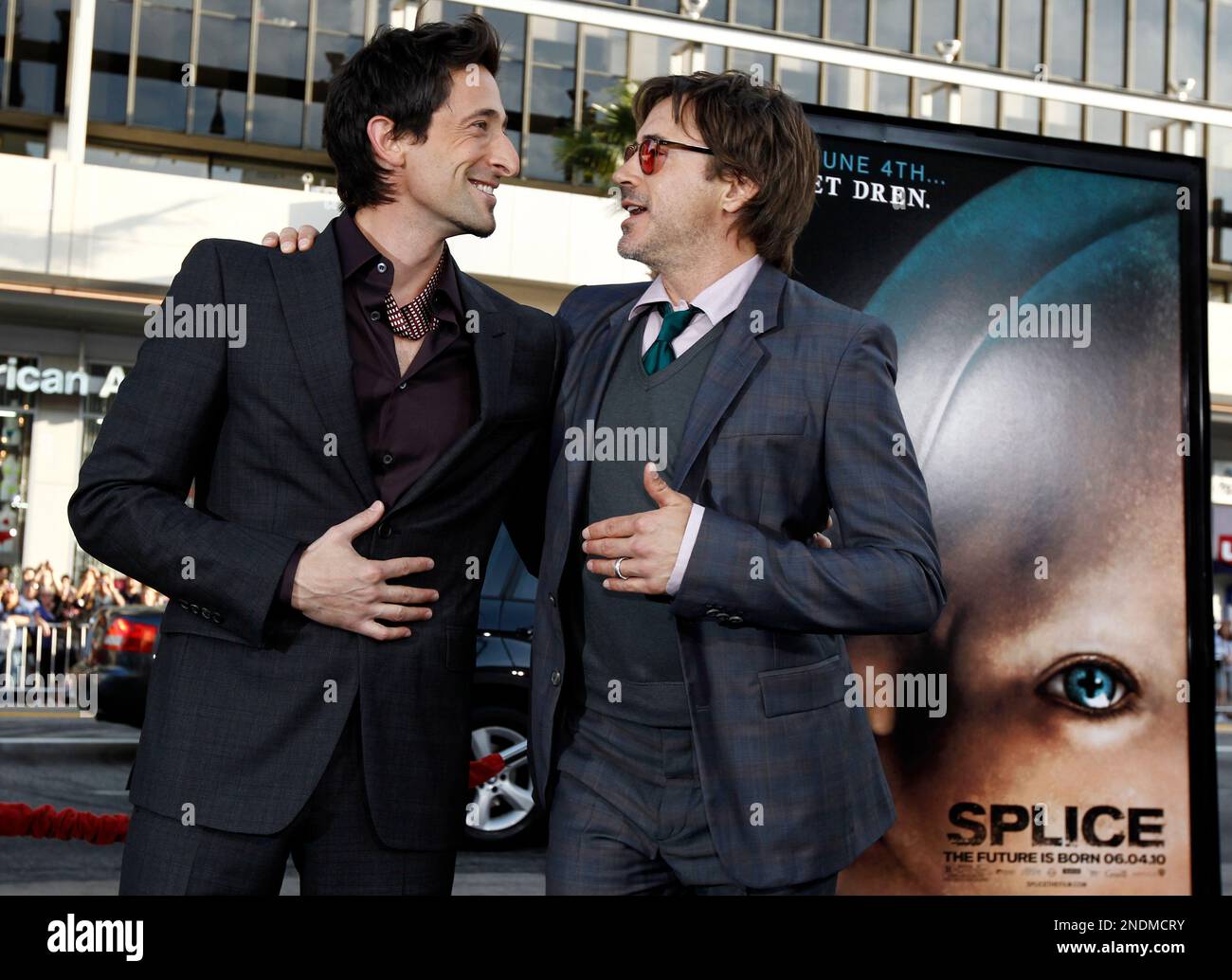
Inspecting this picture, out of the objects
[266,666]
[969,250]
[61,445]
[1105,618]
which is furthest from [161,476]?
[61,445]

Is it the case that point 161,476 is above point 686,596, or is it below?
above

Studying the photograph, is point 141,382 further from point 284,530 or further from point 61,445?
point 61,445

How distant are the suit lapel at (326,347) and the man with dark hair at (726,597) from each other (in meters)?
0.40

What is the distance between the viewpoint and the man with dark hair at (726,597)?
240 centimetres

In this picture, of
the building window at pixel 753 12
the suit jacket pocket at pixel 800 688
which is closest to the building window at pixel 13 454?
the building window at pixel 753 12

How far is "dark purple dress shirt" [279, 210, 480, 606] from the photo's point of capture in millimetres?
2580

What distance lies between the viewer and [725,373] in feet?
8.52

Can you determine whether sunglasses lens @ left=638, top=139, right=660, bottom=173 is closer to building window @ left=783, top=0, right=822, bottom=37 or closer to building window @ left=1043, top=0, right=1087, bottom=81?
building window @ left=783, top=0, right=822, bottom=37

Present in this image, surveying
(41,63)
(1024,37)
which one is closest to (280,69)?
(41,63)

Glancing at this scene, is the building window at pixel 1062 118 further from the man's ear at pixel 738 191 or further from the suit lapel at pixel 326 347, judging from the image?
the suit lapel at pixel 326 347

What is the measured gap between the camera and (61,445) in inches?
829

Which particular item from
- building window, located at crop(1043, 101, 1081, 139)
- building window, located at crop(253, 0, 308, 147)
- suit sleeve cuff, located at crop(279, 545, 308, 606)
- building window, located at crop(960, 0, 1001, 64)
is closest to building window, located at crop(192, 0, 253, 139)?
building window, located at crop(253, 0, 308, 147)

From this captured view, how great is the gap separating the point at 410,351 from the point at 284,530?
0.42 metres

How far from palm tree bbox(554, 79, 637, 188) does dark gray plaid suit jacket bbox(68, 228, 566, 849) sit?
16858mm
